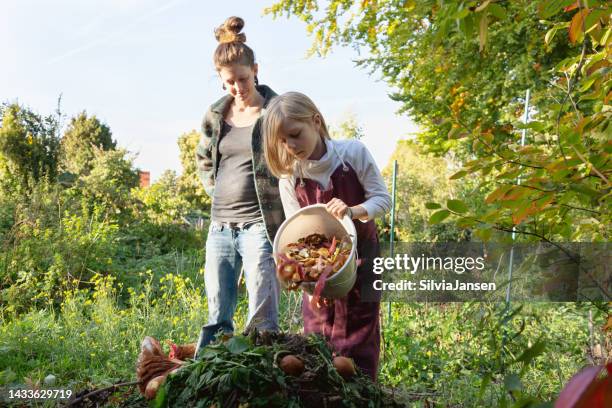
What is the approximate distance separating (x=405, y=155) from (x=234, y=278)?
47.8 ft

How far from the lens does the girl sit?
2.28 meters

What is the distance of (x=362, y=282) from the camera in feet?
7.48

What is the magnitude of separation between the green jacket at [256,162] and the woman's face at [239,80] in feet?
0.34

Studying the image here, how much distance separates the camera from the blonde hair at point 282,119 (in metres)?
2.28

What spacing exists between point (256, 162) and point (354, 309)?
85 cm

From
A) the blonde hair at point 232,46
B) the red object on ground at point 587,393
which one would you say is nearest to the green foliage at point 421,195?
the blonde hair at point 232,46

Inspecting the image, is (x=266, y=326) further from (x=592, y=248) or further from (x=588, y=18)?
(x=588, y=18)

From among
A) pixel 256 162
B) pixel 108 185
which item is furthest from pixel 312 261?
pixel 108 185

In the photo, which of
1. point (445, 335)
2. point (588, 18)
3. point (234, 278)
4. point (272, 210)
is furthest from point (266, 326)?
point (588, 18)

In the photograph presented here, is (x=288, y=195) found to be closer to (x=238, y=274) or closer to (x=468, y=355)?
(x=238, y=274)

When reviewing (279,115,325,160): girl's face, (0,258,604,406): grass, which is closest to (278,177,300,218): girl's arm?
(279,115,325,160): girl's face

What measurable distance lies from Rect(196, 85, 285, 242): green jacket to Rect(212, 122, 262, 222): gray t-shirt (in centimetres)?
7

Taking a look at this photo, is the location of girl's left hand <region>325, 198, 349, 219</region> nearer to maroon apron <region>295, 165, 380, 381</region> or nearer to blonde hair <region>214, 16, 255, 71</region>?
maroon apron <region>295, 165, 380, 381</region>

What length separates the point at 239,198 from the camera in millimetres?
2820
